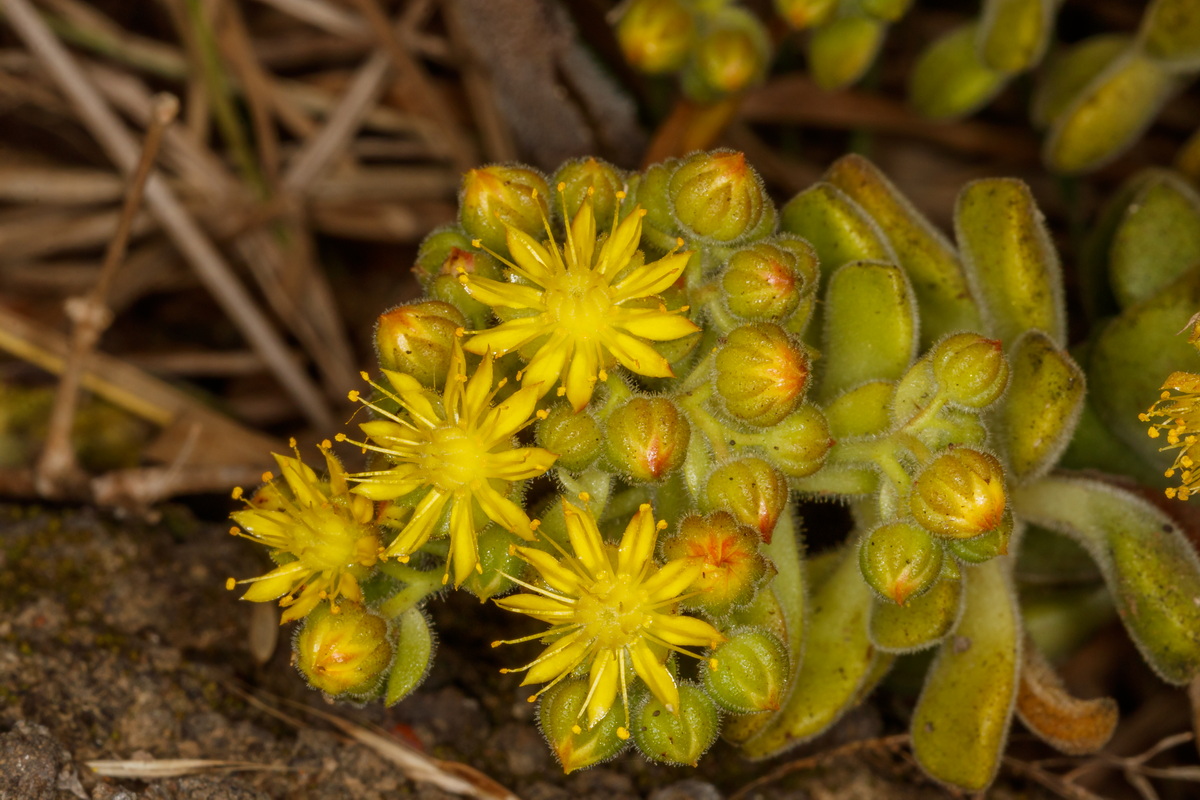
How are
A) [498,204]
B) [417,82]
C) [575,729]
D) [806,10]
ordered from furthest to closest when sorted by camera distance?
[417,82] → [806,10] → [498,204] → [575,729]

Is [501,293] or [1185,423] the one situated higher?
→ [501,293]

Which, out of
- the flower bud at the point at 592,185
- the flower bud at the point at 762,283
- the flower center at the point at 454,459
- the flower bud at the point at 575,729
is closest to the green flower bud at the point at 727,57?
the flower bud at the point at 592,185

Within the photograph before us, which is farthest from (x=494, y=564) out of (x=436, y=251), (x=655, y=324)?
(x=436, y=251)

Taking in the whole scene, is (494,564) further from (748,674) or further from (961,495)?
(961,495)

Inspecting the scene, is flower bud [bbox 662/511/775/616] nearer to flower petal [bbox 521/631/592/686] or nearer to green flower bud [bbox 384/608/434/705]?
flower petal [bbox 521/631/592/686]

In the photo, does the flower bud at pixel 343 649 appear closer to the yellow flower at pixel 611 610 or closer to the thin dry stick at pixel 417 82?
the yellow flower at pixel 611 610

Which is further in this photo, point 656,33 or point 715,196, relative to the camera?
point 656,33

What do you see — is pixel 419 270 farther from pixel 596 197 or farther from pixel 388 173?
pixel 388 173

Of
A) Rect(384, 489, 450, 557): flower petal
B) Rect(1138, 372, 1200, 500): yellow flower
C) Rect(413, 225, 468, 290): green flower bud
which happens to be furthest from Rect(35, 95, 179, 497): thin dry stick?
Rect(1138, 372, 1200, 500): yellow flower
